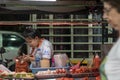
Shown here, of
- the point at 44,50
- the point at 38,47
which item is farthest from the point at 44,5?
the point at 44,50

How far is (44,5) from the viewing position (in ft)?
17.7

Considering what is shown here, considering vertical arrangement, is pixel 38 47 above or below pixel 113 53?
below

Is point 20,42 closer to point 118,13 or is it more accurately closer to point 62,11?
point 62,11

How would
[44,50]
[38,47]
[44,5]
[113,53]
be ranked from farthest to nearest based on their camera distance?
[44,5] < [38,47] < [44,50] < [113,53]

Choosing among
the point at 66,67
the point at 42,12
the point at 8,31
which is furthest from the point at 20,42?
the point at 66,67

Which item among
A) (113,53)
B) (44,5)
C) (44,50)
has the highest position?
(44,5)

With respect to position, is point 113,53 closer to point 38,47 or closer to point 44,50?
point 44,50

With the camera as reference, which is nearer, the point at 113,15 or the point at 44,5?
the point at 113,15

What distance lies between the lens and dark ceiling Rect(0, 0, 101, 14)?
17.7 ft

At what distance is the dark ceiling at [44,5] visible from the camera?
5387 mm

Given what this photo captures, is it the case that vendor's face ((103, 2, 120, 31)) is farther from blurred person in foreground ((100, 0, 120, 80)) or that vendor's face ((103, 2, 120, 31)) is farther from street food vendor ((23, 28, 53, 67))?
street food vendor ((23, 28, 53, 67))

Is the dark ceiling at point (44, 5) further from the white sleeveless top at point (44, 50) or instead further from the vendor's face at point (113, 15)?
the vendor's face at point (113, 15)

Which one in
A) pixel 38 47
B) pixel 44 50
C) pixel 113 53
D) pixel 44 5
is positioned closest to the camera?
pixel 113 53

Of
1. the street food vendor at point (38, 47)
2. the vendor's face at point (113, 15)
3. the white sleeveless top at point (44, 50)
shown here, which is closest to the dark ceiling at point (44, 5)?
the street food vendor at point (38, 47)
